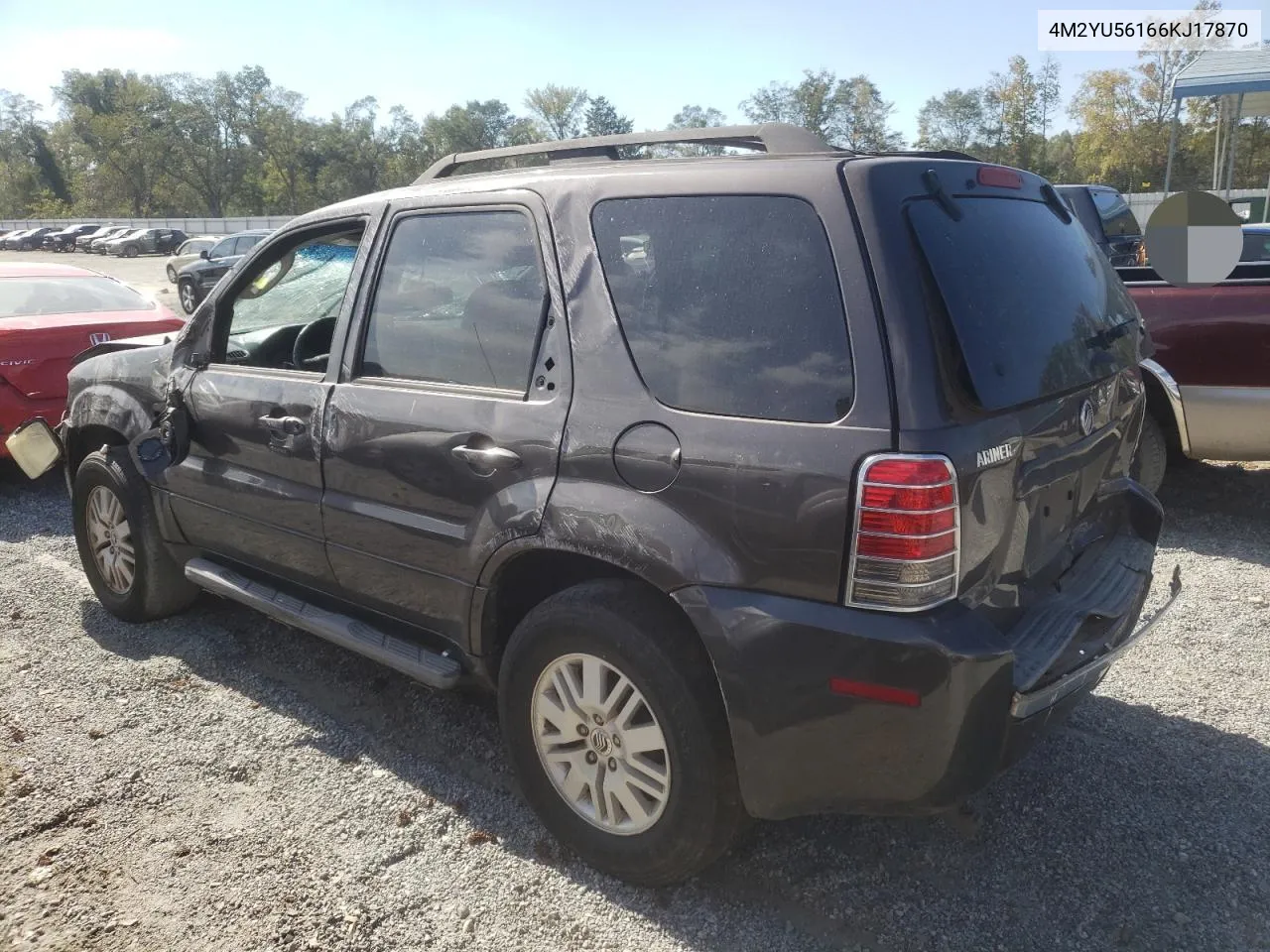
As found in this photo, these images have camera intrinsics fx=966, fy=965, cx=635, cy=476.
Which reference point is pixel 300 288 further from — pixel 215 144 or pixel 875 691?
pixel 215 144

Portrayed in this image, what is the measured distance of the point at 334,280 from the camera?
3648 millimetres

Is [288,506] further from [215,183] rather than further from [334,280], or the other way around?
[215,183]

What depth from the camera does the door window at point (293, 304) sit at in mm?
3635

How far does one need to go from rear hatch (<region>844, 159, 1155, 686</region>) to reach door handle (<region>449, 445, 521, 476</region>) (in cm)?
112

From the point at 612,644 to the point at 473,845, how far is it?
92cm

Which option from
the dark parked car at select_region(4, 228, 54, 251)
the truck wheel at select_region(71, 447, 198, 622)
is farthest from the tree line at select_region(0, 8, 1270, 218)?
the truck wheel at select_region(71, 447, 198, 622)

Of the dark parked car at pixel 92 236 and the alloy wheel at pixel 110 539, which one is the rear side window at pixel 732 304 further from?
the dark parked car at pixel 92 236

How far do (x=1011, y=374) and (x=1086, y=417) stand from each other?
49cm

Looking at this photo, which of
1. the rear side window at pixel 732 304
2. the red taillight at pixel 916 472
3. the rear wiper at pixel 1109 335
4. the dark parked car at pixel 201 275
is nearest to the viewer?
the red taillight at pixel 916 472

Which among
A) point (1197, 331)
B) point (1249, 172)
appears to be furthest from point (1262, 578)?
point (1249, 172)

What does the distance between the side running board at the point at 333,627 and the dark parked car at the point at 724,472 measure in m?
0.02

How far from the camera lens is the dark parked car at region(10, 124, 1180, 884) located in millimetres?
2178

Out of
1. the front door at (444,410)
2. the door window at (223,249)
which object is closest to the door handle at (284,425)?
the front door at (444,410)

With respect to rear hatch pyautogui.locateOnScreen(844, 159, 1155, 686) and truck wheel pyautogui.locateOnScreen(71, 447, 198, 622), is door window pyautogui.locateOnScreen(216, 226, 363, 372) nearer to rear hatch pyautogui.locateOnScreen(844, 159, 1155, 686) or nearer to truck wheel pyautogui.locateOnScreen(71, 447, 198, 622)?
truck wheel pyautogui.locateOnScreen(71, 447, 198, 622)
